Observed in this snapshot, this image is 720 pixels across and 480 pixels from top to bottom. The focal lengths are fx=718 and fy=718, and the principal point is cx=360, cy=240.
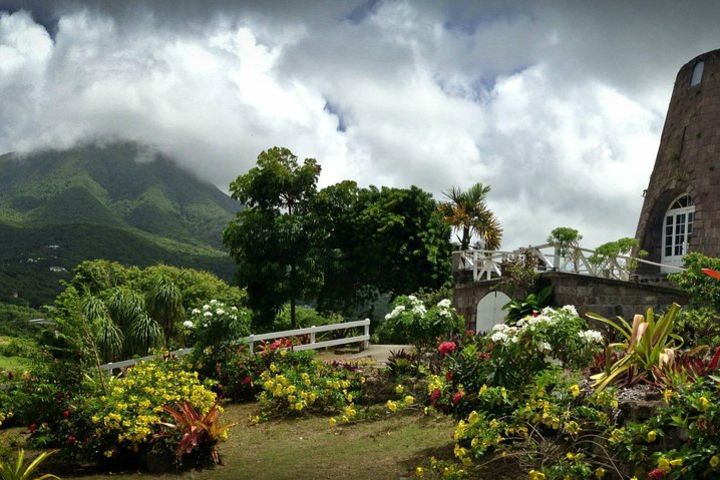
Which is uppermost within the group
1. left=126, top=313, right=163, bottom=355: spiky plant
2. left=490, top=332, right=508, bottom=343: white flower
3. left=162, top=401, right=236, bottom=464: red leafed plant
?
left=490, top=332, right=508, bottom=343: white flower

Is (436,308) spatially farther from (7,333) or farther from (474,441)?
(7,333)

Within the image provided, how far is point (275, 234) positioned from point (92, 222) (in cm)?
9673

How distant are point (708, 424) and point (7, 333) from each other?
11135 mm

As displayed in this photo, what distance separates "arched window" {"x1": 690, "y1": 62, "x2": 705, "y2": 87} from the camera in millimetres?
21094

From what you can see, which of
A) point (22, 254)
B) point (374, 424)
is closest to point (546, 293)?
point (374, 424)

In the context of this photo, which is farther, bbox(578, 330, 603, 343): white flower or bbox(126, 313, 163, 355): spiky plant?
bbox(126, 313, 163, 355): spiky plant

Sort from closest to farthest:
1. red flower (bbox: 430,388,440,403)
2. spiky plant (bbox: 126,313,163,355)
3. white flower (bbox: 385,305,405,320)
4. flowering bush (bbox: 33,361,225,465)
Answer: red flower (bbox: 430,388,440,403), flowering bush (bbox: 33,361,225,465), white flower (bbox: 385,305,405,320), spiky plant (bbox: 126,313,163,355)

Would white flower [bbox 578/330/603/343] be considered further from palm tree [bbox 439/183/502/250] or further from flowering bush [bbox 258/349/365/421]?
palm tree [bbox 439/183/502/250]

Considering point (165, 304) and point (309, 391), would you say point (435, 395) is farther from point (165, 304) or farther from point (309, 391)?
point (165, 304)

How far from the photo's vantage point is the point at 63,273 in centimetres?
7262

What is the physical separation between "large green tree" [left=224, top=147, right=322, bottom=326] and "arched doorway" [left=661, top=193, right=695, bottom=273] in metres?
12.1

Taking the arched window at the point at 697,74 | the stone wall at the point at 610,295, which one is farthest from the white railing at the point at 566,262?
the arched window at the point at 697,74

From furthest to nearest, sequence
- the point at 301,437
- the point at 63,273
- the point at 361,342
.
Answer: the point at 63,273 → the point at 361,342 → the point at 301,437

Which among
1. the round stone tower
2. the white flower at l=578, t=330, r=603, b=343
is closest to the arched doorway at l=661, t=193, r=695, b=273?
the round stone tower
